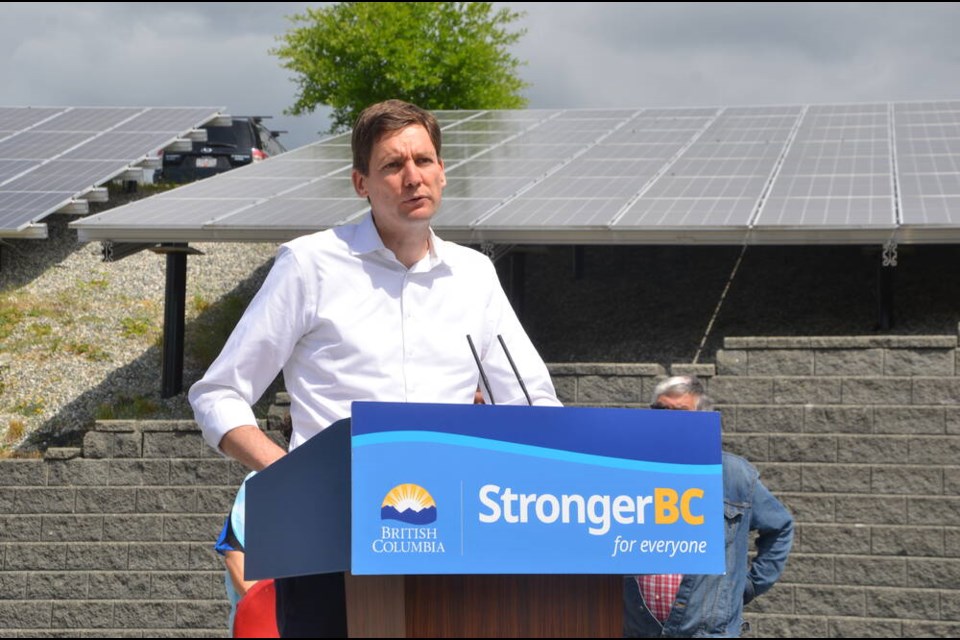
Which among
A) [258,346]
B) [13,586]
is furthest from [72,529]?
[258,346]

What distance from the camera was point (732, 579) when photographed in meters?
5.93

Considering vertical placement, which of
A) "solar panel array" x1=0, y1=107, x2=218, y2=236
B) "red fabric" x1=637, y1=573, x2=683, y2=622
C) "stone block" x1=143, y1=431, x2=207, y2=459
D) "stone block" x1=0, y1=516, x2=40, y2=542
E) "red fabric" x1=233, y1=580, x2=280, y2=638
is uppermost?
"solar panel array" x1=0, y1=107, x2=218, y2=236

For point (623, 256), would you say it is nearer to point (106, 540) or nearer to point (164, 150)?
point (164, 150)

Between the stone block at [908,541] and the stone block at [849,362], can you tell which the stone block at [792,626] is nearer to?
the stone block at [908,541]

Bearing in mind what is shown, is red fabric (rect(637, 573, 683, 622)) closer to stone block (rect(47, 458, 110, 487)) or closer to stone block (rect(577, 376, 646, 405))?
stone block (rect(577, 376, 646, 405))

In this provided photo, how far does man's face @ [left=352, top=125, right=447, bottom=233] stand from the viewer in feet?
11.7

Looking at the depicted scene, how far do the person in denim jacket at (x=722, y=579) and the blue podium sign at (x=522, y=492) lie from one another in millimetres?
2893

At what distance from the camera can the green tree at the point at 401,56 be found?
30266mm

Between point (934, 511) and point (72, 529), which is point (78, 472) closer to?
point (72, 529)

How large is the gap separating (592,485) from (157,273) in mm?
15520

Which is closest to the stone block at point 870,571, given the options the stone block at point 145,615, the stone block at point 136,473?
the stone block at point 145,615

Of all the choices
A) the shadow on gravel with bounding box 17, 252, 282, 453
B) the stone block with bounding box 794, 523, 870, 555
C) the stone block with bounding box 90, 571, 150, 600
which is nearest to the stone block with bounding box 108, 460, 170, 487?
the stone block with bounding box 90, 571, 150, 600


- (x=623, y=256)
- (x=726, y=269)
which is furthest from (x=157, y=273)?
(x=726, y=269)

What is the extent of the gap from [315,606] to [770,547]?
12.1ft
